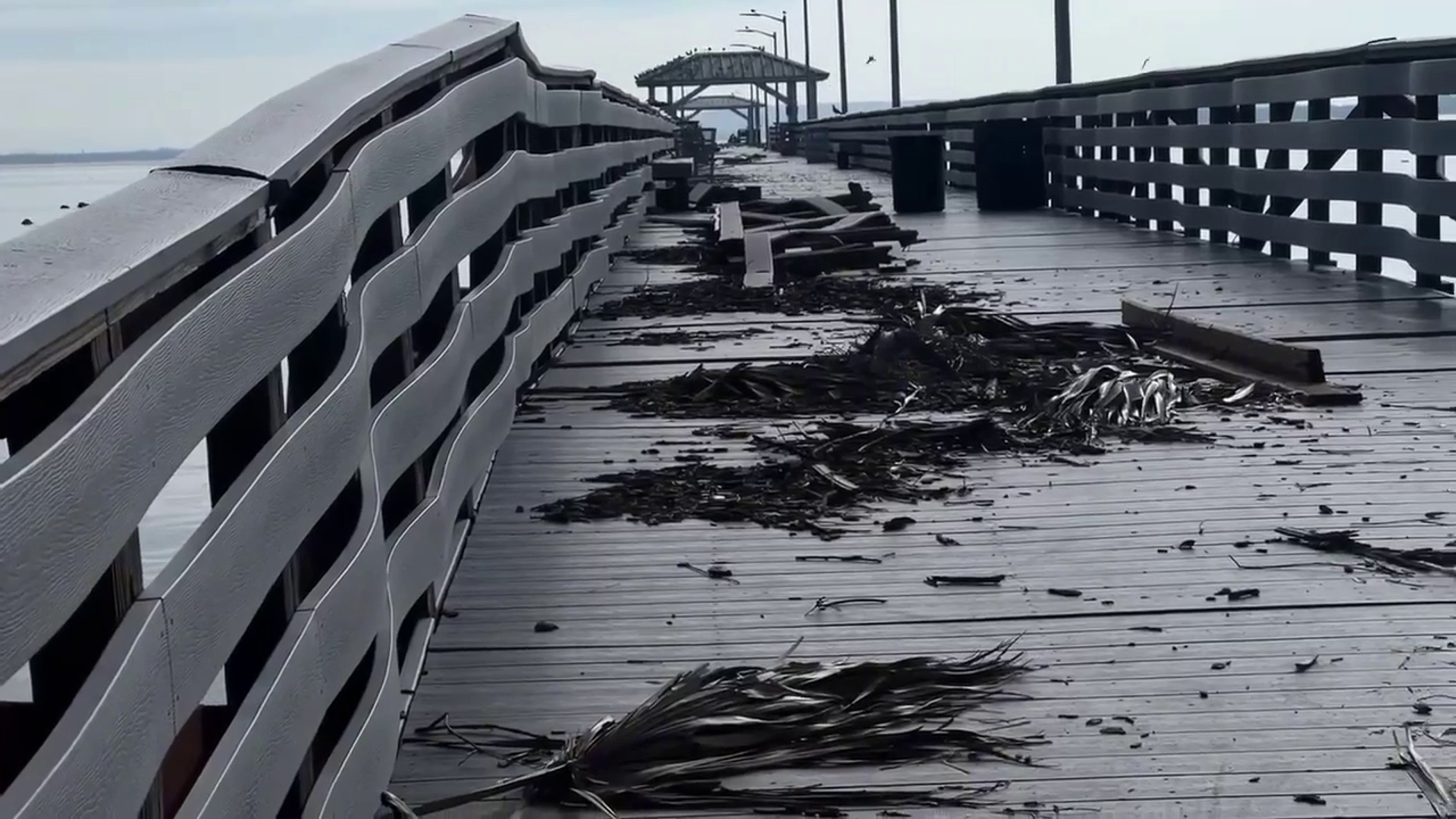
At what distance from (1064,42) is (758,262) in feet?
49.3

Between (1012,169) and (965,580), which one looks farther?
(1012,169)

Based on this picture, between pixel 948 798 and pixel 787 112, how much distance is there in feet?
Answer: 375

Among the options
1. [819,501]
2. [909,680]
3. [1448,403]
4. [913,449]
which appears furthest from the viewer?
[1448,403]

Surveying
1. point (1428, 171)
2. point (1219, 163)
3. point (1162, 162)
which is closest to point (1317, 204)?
point (1428, 171)

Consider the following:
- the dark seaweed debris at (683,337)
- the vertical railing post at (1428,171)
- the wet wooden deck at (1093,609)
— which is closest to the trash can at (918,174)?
the vertical railing post at (1428,171)

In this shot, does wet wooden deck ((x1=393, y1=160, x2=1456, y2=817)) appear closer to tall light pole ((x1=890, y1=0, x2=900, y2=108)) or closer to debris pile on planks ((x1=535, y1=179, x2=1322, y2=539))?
debris pile on planks ((x1=535, y1=179, x2=1322, y2=539))

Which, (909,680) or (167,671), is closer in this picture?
(167,671)

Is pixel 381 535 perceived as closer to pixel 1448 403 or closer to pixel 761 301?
pixel 1448 403

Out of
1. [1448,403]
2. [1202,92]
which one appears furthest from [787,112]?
[1448,403]

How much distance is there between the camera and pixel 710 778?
2.93 m

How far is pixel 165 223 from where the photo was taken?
186cm

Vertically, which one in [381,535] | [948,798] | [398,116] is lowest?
[948,798]

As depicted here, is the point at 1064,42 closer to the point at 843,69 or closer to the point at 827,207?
the point at 827,207

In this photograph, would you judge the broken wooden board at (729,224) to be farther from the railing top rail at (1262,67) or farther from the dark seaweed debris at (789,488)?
the dark seaweed debris at (789,488)
